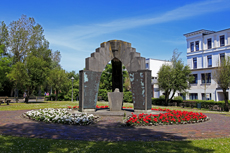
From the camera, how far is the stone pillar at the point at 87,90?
15445mm

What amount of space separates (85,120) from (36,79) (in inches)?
1005

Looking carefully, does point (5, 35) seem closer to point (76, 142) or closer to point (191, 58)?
point (191, 58)

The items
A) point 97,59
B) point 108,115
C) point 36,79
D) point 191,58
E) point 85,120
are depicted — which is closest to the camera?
point 85,120

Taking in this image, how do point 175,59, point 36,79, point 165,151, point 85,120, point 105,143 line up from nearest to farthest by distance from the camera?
point 165,151, point 105,143, point 85,120, point 36,79, point 175,59

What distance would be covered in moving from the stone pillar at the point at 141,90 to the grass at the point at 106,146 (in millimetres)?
7851

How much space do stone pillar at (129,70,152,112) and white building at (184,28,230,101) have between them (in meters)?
29.3

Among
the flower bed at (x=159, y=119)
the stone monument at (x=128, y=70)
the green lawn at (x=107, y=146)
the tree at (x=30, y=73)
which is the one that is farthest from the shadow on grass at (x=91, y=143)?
the tree at (x=30, y=73)

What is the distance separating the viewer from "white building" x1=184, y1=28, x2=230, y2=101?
41.9 metres

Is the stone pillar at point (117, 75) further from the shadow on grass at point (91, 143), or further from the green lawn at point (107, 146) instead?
the green lawn at point (107, 146)

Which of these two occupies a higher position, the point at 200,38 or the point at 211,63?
the point at 200,38

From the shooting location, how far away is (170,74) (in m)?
34.2

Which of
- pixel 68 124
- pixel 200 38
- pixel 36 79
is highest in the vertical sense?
pixel 200 38

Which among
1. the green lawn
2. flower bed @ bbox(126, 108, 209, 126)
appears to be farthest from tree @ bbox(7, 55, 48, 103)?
the green lawn

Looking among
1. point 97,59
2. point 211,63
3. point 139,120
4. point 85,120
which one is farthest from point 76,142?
point 211,63
